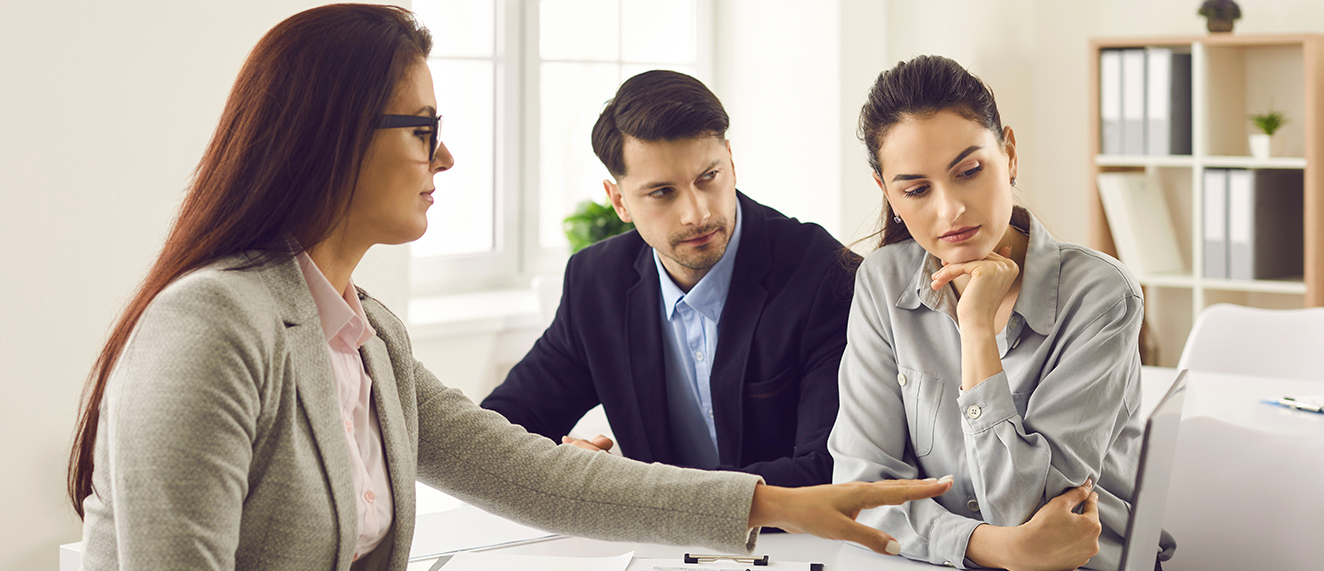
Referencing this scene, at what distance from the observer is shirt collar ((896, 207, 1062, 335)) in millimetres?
1464

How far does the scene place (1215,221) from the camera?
139 inches

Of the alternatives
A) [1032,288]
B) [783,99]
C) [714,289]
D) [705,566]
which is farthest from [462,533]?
[783,99]

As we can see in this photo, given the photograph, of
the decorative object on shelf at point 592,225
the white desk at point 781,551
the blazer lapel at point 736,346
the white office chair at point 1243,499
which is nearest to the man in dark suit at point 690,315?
the blazer lapel at point 736,346

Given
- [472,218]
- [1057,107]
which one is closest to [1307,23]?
[1057,107]

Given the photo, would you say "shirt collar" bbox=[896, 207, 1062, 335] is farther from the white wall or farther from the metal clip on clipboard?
the white wall

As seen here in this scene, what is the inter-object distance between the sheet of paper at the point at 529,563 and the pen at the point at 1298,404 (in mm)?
1466

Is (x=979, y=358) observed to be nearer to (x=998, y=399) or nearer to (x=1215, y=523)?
(x=998, y=399)

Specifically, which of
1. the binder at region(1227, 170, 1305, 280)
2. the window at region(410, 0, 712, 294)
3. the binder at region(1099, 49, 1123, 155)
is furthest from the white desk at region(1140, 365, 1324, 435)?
the window at region(410, 0, 712, 294)

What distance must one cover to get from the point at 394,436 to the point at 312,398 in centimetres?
16

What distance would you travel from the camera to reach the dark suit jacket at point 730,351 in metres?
1.80

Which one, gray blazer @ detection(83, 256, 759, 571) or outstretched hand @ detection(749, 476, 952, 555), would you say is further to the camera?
outstretched hand @ detection(749, 476, 952, 555)

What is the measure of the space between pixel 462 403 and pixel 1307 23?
3532mm

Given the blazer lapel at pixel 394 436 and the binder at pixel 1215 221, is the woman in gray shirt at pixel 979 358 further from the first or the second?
the binder at pixel 1215 221

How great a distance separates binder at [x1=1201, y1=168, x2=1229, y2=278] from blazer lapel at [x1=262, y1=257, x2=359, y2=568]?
10.9ft
